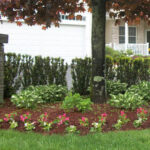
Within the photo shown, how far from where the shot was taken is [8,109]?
17.8 feet

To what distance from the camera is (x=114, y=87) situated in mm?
7066

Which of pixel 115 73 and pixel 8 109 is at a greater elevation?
pixel 115 73

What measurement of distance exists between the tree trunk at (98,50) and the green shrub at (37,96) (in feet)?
3.59

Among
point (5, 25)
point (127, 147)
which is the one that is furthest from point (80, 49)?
point (127, 147)

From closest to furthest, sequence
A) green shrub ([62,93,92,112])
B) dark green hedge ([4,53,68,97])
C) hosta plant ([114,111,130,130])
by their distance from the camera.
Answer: hosta plant ([114,111,130,130]) → green shrub ([62,93,92,112]) → dark green hedge ([4,53,68,97])

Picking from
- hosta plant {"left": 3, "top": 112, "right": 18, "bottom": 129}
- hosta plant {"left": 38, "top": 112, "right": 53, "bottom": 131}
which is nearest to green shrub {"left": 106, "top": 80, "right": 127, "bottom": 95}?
hosta plant {"left": 38, "top": 112, "right": 53, "bottom": 131}

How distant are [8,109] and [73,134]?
2156mm

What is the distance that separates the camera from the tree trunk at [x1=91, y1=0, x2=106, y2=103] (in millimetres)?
5691

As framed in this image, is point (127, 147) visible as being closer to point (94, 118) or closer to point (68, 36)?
point (94, 118)

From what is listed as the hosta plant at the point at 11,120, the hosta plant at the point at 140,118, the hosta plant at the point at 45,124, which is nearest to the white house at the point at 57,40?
the hosta plant at the point at 140,118

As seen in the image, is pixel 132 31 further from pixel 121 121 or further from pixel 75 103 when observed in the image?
pixel 121 121

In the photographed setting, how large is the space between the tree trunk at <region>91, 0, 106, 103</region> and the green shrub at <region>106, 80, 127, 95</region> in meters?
1.29

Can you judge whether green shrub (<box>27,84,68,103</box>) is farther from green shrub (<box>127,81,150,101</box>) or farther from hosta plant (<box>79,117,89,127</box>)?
hosta plant (<box>79,117,89,127</box>)

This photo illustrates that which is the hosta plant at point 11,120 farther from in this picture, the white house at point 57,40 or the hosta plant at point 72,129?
the white house at point 57,40
